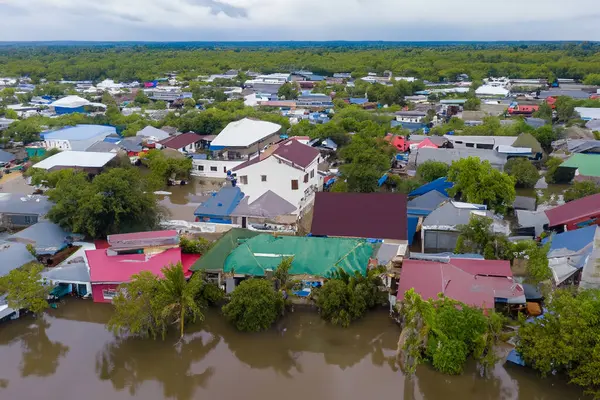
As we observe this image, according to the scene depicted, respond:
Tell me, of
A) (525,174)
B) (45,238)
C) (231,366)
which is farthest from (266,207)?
(525,174)

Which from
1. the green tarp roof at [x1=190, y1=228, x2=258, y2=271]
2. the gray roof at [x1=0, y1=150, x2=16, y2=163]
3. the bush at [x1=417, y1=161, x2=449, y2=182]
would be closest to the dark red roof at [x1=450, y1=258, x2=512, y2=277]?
the green tarp roof at [x1=190, y1=228, x2=258, y2=271]

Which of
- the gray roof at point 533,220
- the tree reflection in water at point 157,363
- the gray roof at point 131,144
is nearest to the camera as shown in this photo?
the tree reflection in water at point 157,363

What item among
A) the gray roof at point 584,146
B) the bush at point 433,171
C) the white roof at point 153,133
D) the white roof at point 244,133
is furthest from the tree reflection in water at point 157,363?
the gray roof at point 584,146

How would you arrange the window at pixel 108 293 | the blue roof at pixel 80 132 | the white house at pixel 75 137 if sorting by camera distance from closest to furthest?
1. the window at pixel 108 293
2. the white house at pixel 75 137
3. the blue roof at pixel 80 132

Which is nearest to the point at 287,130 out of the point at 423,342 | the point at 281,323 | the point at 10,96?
the point at 281,323

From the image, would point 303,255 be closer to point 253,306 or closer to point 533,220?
point 253,306

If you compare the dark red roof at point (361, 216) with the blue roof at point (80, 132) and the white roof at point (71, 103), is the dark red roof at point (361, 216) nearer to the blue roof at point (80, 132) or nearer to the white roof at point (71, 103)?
the blue roof at point (80, 132)
